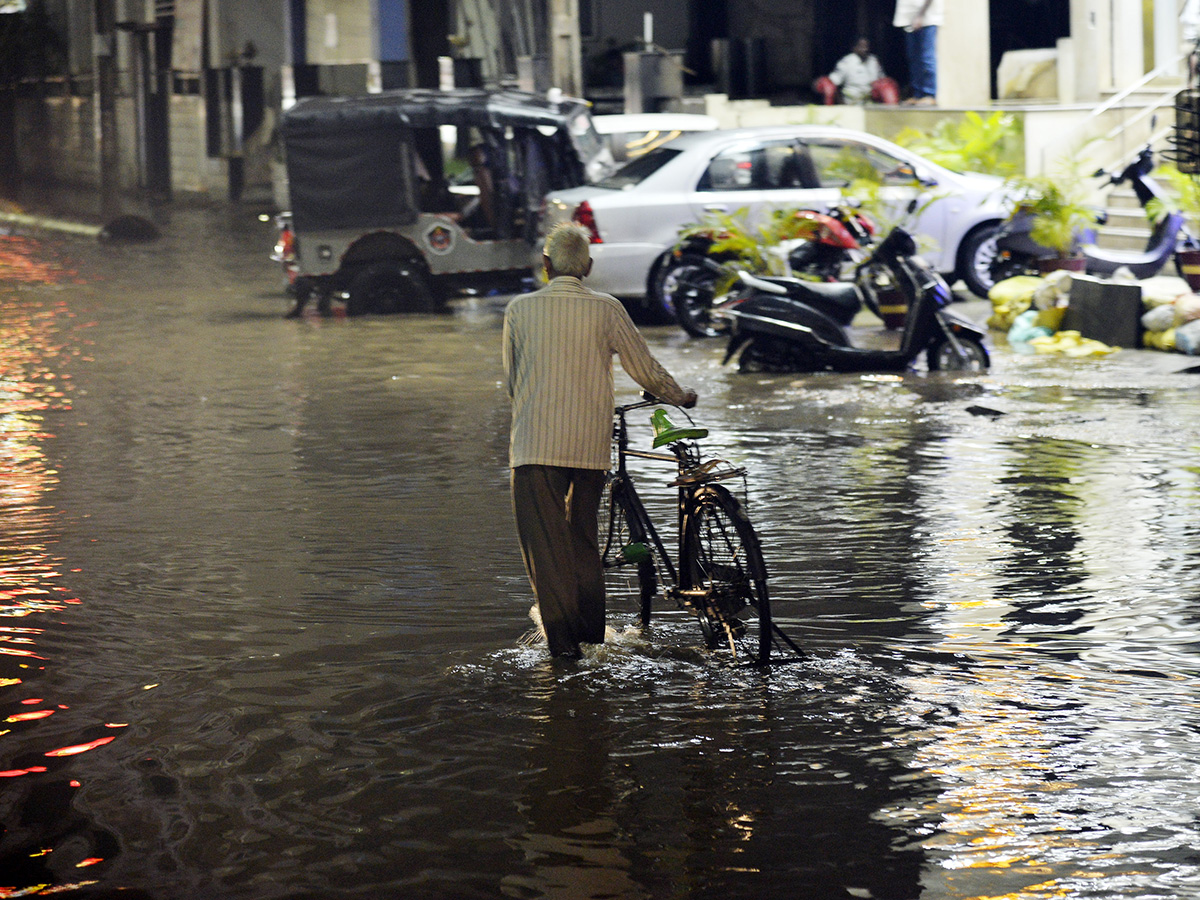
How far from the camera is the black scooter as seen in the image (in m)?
13.5

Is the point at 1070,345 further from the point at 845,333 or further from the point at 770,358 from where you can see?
the point at 770,358

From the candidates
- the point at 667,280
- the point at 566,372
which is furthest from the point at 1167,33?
the point at 566,372

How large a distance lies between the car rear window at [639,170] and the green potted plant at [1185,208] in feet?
14.3

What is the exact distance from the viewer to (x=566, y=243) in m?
6.34

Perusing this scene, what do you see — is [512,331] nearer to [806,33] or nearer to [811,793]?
[811,793]

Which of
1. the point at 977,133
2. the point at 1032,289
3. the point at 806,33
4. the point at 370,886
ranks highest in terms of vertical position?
the point at 806,33

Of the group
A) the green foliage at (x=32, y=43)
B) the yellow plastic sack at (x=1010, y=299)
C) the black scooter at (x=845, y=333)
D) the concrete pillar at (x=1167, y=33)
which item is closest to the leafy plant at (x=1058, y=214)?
the yellow plastic sack at (x=1010, y=299)

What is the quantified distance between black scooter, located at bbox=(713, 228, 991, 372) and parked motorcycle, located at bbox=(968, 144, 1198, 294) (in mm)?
3136

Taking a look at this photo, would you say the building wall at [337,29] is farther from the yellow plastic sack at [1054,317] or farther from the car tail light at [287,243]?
the yellow plastic sack at [1054,317]

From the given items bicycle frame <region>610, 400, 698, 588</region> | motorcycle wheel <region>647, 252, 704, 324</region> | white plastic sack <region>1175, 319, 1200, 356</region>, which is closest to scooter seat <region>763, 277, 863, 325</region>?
white plastic sack <region>1175, 319, 1200, 356</region>

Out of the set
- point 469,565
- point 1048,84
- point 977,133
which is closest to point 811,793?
point 469,565

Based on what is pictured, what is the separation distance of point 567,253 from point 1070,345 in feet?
30.5

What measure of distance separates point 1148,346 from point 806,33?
729 inches

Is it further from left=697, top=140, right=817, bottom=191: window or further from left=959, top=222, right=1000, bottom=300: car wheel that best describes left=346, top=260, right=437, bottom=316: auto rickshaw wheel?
left=959, top=222, right=1000, bottom=300: car wheel
